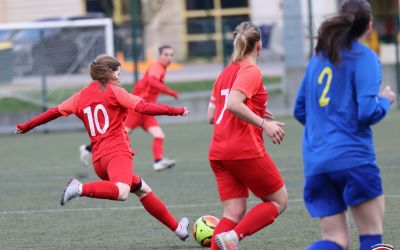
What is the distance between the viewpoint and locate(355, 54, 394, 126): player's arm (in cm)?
520

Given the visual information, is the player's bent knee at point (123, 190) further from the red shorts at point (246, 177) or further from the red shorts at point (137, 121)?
the red shorts at point (137, 121)

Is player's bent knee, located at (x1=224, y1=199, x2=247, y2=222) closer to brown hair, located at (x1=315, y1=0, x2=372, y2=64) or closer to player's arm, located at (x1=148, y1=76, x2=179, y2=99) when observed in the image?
brown hair, located at (x1=315, y1=0, x2=372, y2=64)

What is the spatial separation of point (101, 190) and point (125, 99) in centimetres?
73

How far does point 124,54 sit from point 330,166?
638 inches

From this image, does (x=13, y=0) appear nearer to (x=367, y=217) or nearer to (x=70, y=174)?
(x=70, y=174)

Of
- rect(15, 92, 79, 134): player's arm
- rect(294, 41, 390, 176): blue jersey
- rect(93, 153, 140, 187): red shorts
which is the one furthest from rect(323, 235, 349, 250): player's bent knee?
rect(15, 92, 79, 134): player's arm

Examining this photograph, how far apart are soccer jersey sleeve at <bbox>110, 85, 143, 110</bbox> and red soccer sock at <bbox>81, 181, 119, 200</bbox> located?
23.5 inches

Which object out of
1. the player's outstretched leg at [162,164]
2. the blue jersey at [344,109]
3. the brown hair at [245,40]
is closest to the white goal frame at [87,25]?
the player's outstretched leg at [162,164]

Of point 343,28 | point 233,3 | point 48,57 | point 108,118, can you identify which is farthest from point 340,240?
point 233,3

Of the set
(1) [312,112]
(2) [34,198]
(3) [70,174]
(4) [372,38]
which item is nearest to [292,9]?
(4) [372,38]

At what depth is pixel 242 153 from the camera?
6488mm

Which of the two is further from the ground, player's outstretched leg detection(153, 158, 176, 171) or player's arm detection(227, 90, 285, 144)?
player's arm detection(227, 90, 285, 144)

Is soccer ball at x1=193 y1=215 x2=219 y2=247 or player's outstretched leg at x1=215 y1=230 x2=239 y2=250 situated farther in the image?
soccer ball at x1=193 y1=215 x2=219 y2=247

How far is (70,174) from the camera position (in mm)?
13375
